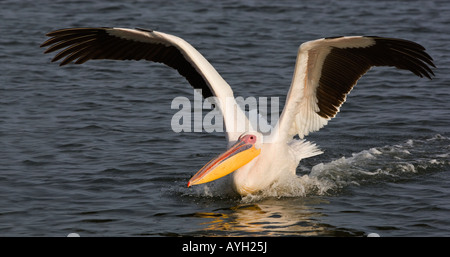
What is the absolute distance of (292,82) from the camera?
780 centimetres

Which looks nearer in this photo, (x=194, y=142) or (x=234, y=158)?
(x=234, y=158)

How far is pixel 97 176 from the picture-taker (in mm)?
8586

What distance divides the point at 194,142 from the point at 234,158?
92.7 inches

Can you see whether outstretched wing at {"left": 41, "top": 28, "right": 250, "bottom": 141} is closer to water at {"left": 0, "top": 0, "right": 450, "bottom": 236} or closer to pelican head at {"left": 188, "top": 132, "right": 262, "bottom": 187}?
pelican head at {"left": 188, "top": 132, "right": 262, "bottom": 187}

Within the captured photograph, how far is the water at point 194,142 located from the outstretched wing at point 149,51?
892mm

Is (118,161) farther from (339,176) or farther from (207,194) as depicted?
(339,176)

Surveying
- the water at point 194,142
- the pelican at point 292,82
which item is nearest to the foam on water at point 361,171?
the water at point 194,142

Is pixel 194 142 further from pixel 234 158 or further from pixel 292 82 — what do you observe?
pixel 292 82

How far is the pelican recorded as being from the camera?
7.71 m

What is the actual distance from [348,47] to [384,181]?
1.62 m

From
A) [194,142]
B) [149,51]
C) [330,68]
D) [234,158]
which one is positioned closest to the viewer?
[234,158]

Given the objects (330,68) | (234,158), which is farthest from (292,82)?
(234,158)

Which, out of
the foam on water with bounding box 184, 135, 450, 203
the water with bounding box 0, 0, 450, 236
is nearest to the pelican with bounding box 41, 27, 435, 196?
the foam on water with bounding box 184, 135, 450, 203

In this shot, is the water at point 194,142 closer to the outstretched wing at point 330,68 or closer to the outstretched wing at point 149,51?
the outstretched wing at point 330,68
